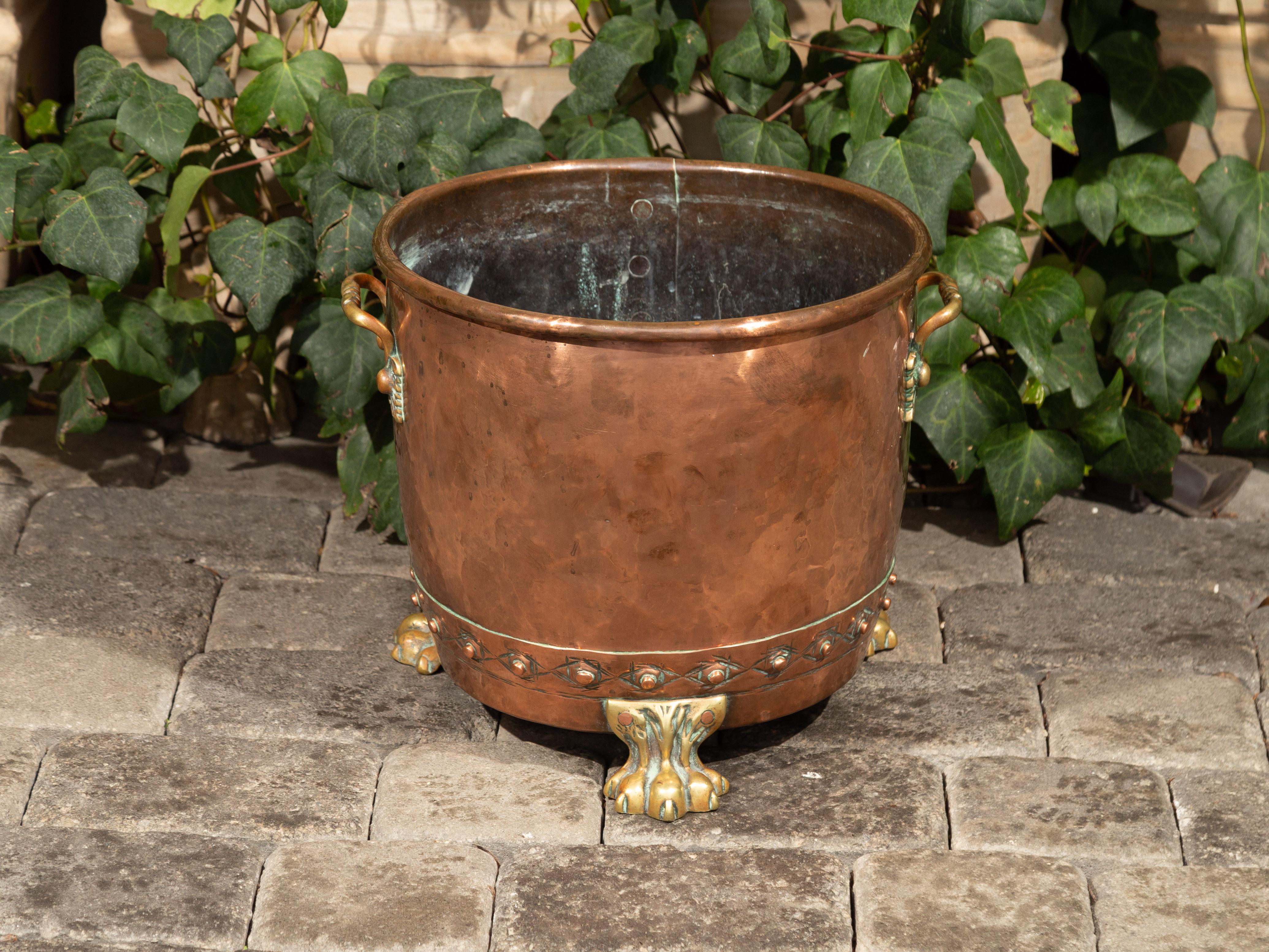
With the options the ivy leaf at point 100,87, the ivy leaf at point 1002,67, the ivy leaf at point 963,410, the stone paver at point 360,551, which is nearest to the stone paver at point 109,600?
the stone paver at point 360,551

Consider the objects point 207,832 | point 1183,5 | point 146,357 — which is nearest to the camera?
point 207,832

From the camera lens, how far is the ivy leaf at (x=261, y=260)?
253cm

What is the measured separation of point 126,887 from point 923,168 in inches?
67.8

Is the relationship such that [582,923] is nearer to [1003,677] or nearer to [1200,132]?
[1003,677]

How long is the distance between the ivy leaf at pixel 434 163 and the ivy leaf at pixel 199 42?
0.39m

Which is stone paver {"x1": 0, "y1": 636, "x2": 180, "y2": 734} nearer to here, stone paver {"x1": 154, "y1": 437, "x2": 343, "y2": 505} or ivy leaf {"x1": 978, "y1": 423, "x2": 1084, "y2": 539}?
stone paver {"x1": 154, "y1": 437, "x2": 343, "y2": 505}

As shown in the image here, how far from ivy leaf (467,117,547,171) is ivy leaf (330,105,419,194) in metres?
0.15

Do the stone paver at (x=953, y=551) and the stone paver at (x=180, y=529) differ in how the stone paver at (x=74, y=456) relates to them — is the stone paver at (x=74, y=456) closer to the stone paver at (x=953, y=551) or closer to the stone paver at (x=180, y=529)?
the stone paver at (x=180, y=529)

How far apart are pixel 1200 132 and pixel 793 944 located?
2.03 meters

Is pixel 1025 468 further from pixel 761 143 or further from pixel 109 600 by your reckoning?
pixel 109 600

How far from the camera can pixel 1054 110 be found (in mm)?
2797

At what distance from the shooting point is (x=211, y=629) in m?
2.56

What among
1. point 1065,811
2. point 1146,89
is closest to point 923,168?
point 1146,89

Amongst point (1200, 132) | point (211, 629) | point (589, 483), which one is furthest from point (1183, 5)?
point (211, 629)
